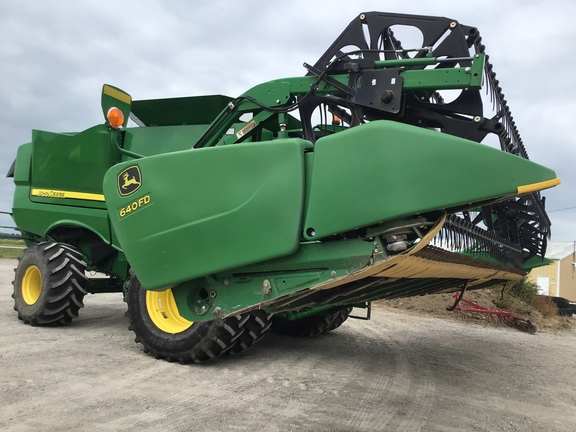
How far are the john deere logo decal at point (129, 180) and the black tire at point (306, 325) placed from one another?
3138 mm

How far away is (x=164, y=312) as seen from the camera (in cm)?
428

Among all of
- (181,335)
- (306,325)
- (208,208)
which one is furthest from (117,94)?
(306,325)

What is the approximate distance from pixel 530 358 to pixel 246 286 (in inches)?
172

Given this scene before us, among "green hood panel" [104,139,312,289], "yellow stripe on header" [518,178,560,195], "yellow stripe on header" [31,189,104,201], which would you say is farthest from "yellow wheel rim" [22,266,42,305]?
"yellow stripe on header" [518,178,560,195]

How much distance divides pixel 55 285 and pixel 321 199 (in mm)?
3691

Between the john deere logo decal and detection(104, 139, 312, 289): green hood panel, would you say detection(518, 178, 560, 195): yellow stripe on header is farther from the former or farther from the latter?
the john deere logo decal

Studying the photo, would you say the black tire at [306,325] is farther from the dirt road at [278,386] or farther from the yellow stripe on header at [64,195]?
the yellow stripe on header at [64,195]

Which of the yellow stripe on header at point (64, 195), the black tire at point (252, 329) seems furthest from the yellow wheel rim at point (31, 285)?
the black tire at point (252, 329)

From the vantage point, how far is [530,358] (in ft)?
19.3

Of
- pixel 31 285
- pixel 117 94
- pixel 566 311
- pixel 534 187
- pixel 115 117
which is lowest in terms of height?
pixel 566 311

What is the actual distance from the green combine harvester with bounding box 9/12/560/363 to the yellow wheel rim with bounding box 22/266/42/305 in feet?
1.17

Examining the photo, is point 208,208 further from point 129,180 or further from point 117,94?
point 117,94

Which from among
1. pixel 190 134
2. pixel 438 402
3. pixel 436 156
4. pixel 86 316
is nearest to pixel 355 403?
pixel 438 402

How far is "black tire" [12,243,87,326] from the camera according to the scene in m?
5.30
